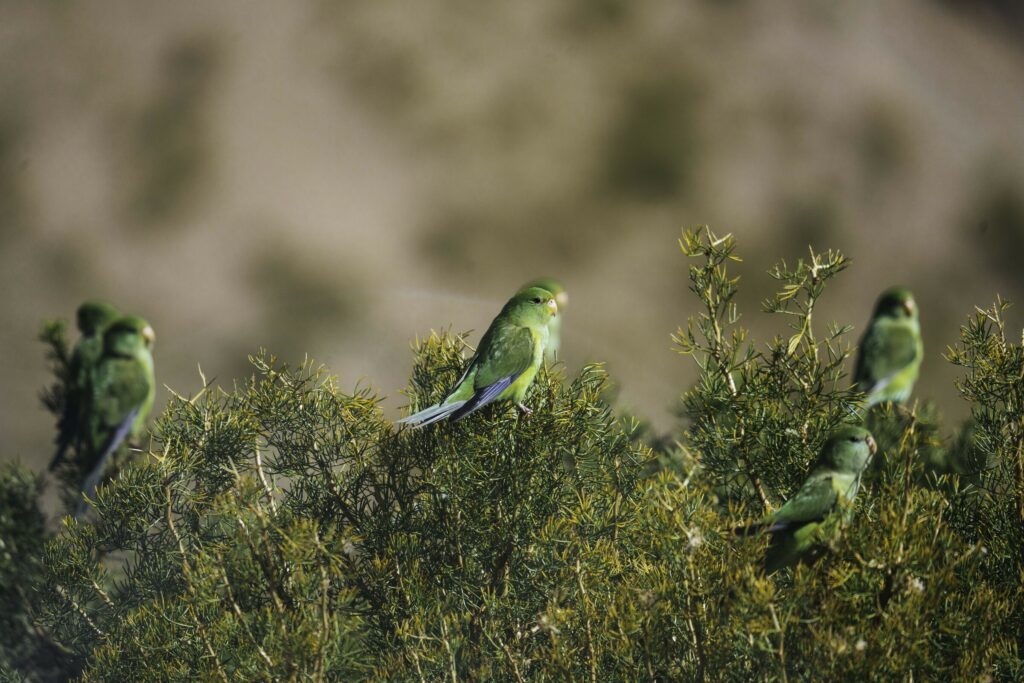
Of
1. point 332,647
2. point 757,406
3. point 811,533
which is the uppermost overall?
point 757,406

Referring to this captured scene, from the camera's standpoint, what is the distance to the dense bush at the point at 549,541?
0.71m

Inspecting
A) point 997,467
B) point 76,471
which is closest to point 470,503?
point 997,467

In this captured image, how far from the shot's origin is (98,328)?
149 cm

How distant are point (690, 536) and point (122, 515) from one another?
2.09 feet

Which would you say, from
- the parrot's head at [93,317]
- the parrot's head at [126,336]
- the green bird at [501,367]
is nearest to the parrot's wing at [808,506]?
the green bird at [501,367]

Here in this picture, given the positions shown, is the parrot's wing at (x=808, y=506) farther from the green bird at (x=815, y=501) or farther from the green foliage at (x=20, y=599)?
the green foliage at (x=20, y=599)

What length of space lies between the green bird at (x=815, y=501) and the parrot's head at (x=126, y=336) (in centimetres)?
106

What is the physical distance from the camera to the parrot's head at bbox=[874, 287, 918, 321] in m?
1.44

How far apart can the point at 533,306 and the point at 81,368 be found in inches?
28.7

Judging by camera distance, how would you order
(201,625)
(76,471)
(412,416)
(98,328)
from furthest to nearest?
(98,328) < (76,471) < (412,416) < (201,625)

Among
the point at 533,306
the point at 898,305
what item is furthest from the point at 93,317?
the point at 898,305

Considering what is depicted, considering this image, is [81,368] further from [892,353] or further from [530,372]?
[892,353]

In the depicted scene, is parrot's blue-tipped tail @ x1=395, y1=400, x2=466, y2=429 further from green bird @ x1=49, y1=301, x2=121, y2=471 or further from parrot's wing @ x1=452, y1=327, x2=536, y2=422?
green bird @ x1=49, y1=301, x2=121, y2=471

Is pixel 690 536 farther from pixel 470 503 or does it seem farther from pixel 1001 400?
pixel 1001 400
